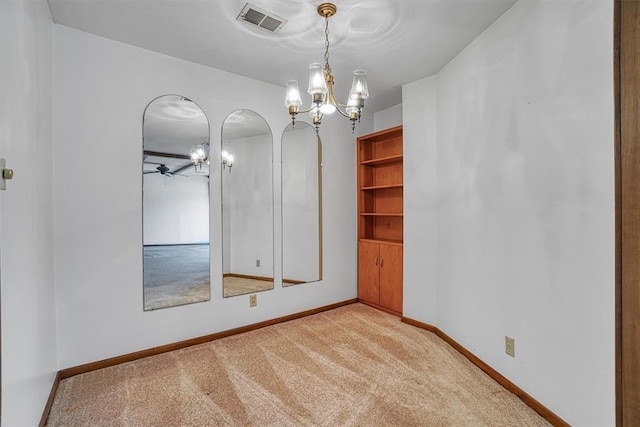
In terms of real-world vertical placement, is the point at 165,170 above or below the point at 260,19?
below

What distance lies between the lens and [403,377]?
2332mm

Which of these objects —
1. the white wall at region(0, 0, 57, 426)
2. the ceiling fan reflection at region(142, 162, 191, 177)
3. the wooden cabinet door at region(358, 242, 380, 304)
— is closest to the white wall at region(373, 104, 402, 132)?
the wooden cabinet door at region(358, 242, 380, 304)

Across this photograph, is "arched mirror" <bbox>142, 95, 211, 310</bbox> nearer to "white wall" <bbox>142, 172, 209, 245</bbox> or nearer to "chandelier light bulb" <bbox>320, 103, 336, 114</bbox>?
"white wall" <bbox>142, 172, 209, 245</bbox>

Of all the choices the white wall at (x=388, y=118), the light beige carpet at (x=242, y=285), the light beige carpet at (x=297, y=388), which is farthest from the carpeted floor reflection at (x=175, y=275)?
the white wall at (x=388, y=118)

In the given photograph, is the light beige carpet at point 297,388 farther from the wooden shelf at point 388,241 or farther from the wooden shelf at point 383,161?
the wooden shelf at point 383,161

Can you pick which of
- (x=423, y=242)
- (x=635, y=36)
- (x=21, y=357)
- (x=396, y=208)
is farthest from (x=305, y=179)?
(x=635, y=36)

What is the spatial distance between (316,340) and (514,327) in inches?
64.9

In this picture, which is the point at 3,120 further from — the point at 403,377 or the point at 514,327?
the point at 514,327

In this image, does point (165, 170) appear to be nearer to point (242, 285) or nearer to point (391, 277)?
point (242, 285)

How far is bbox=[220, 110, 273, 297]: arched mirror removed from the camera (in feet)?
10.5

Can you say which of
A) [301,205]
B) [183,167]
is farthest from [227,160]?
[301,205]

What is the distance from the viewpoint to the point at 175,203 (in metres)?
2.95

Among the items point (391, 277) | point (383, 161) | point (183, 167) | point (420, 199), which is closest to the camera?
point (183, 167)

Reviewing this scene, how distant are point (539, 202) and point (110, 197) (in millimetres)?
3052
